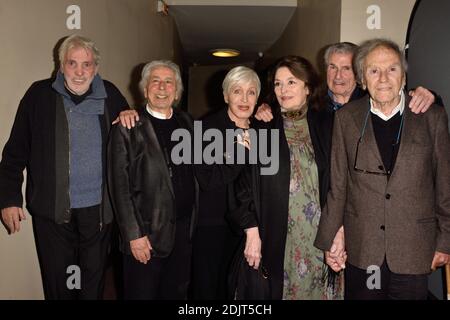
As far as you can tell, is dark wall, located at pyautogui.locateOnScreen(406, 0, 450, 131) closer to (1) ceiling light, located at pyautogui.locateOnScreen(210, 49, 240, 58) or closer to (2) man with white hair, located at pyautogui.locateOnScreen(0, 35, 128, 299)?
(2) man with white hair, located at pyautogui.locateOnScreen(0, 35, 128, 299)

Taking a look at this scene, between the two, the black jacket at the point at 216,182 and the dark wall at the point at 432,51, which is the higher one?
the dark wall at the point at 432,51

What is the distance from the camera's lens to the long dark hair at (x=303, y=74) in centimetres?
186

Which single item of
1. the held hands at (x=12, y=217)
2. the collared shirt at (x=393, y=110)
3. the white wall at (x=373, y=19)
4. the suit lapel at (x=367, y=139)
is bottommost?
the held hands at (x=12, y=217)

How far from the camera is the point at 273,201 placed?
1815 millimetres

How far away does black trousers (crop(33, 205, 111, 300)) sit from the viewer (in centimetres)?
193

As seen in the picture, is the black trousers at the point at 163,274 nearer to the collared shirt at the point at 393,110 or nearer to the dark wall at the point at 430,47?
the collared shirt at the point at 393,110

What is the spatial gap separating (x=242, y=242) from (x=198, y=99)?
27.3 ft

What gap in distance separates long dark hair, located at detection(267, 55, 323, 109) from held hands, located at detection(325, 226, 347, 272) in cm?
66

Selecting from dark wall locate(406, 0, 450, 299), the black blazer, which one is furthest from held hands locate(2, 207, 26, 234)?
dark wall locate(406, 0, 450, 299)

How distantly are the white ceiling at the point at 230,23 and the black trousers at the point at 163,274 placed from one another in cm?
387

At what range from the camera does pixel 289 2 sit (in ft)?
16.2

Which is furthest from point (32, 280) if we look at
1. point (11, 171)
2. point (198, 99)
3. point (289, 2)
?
point (198, 99)

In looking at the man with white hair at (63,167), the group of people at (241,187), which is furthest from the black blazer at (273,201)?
the man with white hair at (63,167)

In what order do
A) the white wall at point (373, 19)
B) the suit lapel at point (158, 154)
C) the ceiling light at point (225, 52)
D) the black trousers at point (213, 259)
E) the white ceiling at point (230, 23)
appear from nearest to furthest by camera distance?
the suit lapel at point (158, 154), the black trousers at point (213, 259), the white wall at point (373, 19), the white ceiling at point (230, 23), the ceiling light at point (225, 52)
